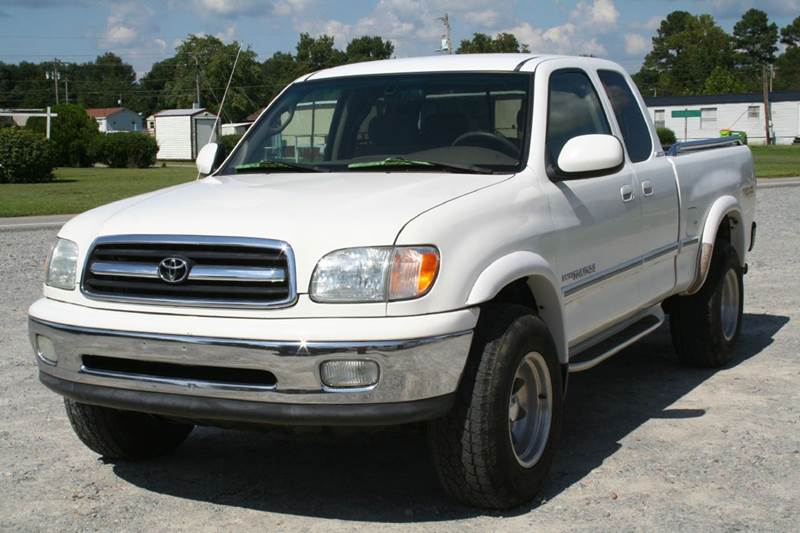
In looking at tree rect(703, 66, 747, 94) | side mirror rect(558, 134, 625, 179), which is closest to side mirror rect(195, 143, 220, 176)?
side mirror rect(558, 134, 625, 179)

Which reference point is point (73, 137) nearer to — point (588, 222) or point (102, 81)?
point (588, 222)

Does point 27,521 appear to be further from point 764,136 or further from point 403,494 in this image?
point 764,136

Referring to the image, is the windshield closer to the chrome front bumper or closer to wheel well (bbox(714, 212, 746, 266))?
the chrome front bumper

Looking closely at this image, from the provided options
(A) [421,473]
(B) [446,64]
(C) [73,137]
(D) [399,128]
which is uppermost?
(C) [73,137]

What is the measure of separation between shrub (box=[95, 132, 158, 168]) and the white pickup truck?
43.3 metres

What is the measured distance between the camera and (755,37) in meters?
160

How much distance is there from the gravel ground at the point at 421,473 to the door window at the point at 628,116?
1.48m

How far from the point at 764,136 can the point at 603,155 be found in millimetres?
78221

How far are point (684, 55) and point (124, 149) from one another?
117437 millimetres

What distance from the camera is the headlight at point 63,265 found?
4734 millimetres

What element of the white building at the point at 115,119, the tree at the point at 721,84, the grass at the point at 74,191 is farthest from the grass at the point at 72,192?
the tree at the point at 721,84

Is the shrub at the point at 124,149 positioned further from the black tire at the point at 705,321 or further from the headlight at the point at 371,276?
the headlight at the point at 371,276

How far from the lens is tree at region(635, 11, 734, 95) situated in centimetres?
14212

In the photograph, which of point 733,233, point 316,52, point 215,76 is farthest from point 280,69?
point 733,233
